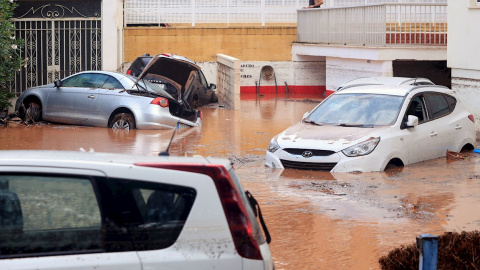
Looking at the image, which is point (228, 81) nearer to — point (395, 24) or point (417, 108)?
point (395, 24)

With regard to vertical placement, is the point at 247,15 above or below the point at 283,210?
above

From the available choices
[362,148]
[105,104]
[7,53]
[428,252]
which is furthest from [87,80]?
[428,252]

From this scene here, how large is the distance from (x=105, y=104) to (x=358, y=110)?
23.1 ft

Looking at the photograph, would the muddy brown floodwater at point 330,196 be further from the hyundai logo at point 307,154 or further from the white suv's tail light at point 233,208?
the white suv's tail light at point 233,208

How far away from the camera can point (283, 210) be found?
10.2 metres

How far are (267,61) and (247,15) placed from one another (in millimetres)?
1878

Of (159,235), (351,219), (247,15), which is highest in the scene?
(247,15)

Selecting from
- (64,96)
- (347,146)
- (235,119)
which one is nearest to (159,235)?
(347,146)

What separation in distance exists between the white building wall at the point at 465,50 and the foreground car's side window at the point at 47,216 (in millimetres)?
15934

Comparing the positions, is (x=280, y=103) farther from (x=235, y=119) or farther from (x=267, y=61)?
→ (x=235, y=119)

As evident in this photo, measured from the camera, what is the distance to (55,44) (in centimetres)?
2292

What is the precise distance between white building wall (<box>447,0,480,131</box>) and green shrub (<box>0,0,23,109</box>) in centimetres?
1017

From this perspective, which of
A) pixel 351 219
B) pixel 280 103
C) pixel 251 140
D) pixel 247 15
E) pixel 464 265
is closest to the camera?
pixel 464 265

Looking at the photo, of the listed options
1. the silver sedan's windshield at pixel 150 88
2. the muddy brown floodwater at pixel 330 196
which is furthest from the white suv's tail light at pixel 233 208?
the silver sedan's windshield at pixel 150 88
